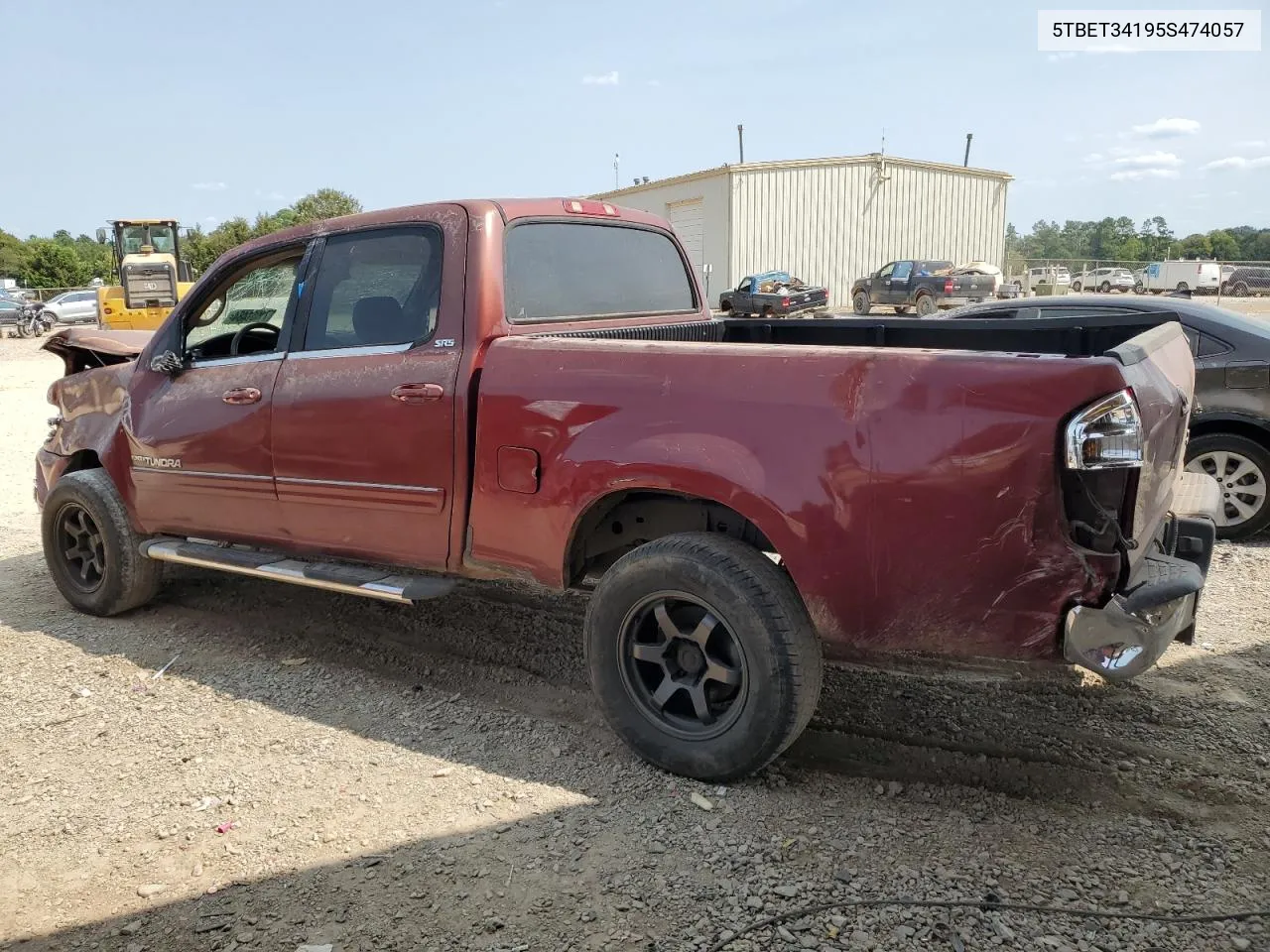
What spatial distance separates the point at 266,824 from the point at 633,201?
1358 inches

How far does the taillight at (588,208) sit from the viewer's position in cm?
429

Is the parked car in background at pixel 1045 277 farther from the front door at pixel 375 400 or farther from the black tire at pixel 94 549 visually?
the black tire at pixel 94 549

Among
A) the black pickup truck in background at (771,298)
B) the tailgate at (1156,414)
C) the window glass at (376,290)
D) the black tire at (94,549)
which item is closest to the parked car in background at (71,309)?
the black pickup truck in background at (771,298)

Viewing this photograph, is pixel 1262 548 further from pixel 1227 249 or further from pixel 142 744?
pixel 1227 249

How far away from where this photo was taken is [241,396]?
4316 millimetres

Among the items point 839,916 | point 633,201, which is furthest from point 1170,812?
point 633,201

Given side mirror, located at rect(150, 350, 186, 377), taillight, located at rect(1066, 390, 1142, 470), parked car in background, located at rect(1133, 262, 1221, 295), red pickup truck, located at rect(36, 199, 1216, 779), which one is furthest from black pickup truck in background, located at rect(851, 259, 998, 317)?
taillight, located at rect(1066, 390, 1142, 470)

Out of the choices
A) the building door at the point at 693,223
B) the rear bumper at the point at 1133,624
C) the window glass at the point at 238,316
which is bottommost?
the rear bumper at the point at 1133,624

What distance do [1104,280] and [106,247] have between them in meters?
60.8

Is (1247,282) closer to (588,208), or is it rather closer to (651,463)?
(588,208)

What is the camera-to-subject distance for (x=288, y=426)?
13.5 feet

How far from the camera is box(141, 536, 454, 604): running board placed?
12.5ft

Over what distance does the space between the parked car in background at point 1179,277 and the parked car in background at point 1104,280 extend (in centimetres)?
42

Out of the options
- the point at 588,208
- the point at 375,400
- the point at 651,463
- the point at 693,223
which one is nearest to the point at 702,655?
the point at 651,463
